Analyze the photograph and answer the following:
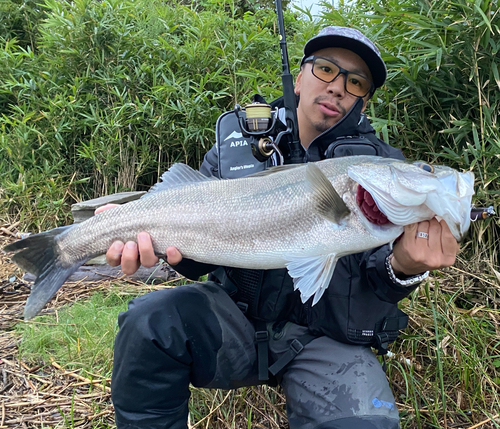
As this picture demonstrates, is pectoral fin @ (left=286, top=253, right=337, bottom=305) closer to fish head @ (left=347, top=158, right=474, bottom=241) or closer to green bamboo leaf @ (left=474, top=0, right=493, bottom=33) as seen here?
fish head @ (left=347, top=158, right=474, bottom=241)

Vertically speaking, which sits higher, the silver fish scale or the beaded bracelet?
the silver fish scale

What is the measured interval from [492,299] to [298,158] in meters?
1.94

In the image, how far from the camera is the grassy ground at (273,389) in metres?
2.42

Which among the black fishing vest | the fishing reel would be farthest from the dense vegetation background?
the fishing reel

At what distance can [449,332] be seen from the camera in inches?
105

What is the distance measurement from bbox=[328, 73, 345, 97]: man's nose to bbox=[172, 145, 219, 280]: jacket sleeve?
0.91m

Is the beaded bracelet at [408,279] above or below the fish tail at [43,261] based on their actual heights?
below

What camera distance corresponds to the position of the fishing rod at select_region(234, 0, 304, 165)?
2.28 meters

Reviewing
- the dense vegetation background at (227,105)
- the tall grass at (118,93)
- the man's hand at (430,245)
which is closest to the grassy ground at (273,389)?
the dense vegetation background at (227,105)

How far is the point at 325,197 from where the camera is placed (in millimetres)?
1891

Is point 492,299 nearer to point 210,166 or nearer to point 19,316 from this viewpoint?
point 210,166

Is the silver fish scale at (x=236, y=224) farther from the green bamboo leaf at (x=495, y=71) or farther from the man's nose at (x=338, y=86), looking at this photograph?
the green bamboo leaf at (x=495, y=71)

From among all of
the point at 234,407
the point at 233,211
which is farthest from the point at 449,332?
the point at 233,211

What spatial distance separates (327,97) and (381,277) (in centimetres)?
128
